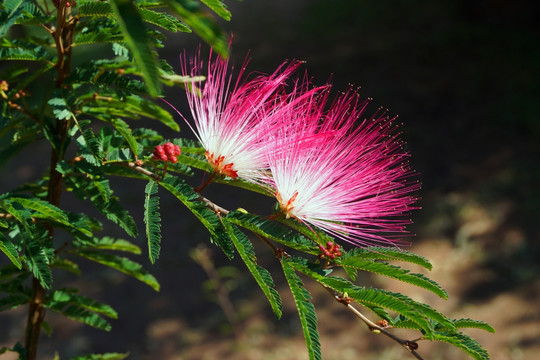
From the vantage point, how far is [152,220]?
3.23 ft

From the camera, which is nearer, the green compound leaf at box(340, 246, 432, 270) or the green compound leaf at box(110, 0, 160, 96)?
the green compound leaf at box(110, 0, 160, 96)

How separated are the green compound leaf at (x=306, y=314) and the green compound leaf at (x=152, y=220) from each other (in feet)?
0.73

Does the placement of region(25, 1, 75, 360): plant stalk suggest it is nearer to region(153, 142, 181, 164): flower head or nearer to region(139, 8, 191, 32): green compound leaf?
region(139, 8, 191, 32): green compound leaf

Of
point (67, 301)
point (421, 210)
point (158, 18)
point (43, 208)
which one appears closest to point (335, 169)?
point (158, 18)

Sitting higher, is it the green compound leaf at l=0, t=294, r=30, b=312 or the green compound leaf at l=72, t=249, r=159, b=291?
the green compound leaf at l=72, t=249, r=159, b=291

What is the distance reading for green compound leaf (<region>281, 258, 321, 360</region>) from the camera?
3.01 feet

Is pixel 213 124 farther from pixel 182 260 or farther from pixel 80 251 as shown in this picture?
pixel 182 260

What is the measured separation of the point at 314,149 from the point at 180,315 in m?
3.48

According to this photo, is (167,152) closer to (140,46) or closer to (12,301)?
(140,46)

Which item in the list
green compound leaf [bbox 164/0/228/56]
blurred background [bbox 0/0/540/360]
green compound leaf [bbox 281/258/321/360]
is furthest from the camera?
blurred background [bbox 0/0/540/360]

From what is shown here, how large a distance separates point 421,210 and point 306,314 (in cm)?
402

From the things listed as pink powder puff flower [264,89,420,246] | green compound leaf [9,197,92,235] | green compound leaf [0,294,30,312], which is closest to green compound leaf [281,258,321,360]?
pink powder puff flower [264,89,420,246]

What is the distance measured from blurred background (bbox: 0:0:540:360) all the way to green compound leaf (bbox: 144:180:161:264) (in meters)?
1.48

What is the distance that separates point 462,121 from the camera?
5.82 metres
